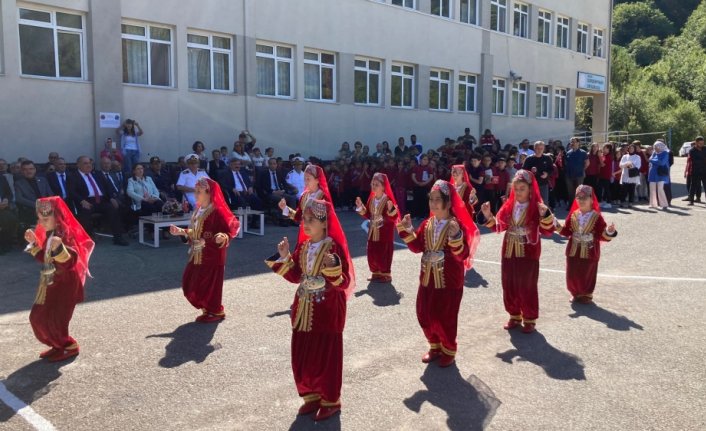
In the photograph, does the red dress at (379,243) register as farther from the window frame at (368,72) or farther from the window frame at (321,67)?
the window frame at (368,72)

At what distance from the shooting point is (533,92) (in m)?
30.4

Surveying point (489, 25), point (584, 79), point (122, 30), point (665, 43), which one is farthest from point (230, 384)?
point (665, 43)

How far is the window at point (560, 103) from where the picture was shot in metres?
32.9

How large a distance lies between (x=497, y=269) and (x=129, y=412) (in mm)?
6648

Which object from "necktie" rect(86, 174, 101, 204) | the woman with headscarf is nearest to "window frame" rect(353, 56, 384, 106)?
the woman with headscarf

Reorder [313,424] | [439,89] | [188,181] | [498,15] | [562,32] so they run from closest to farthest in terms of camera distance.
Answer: [313,424], [188,181], [439,89], [498,15], [562,32]

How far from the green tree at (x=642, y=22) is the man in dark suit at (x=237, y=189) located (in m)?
84.8

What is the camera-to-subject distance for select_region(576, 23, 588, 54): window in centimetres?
3441

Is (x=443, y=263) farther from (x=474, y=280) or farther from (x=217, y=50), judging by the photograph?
(x=217, y=50)

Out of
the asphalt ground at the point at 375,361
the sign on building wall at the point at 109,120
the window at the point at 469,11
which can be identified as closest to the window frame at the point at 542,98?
the window at the point at 469,11

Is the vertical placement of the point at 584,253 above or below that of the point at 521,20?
below

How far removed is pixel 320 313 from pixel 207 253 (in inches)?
108

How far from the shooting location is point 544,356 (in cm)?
610

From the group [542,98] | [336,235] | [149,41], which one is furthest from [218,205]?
[542,98]
